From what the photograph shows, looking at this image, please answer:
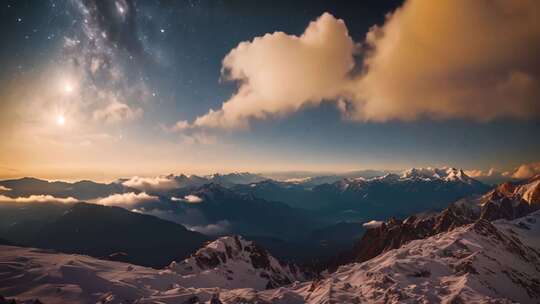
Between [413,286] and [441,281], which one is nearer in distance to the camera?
[413,286]

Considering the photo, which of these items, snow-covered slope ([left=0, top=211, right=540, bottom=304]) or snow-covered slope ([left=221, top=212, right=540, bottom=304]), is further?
snow-covered slope ([left=0, top=211, right=540, bottom=304])

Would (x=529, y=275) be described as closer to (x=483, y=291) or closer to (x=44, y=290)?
(x=483, y=291)

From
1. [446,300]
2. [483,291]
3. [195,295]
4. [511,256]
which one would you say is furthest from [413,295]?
[195,295]

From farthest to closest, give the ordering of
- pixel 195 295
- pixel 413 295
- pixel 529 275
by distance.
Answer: pixel 195 295
pixel 529 275
pixel 413 295

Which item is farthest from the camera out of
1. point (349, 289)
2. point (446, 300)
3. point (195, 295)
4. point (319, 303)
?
point (195, 295)

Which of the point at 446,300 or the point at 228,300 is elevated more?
the point at 446,300

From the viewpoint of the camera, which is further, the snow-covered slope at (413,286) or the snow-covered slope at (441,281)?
the snow-covered slope at (413,286)

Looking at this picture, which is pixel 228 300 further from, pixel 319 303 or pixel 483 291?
pixel 483 291

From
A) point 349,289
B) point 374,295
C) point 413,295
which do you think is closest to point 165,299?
point 349,289

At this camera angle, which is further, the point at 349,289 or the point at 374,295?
the point at 349,289
